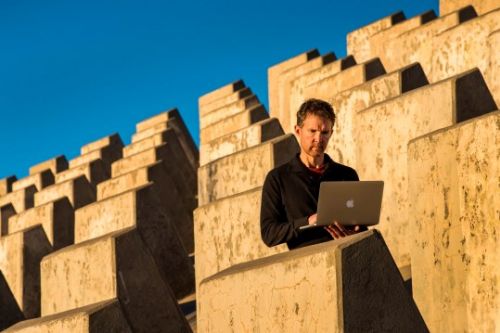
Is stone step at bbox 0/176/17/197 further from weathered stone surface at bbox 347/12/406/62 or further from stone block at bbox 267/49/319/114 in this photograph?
weathered stone surface at bbox 347/12/406/62

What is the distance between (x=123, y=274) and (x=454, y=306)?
184 centimetres

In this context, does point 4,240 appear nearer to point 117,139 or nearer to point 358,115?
point 358,115

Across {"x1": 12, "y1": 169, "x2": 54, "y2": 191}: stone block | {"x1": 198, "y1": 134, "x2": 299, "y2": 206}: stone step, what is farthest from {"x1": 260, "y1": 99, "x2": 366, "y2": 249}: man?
{"x1": 12, "y1": 169, "x2": 54, "y2": 191}: stone block

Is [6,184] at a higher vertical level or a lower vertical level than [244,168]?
higher

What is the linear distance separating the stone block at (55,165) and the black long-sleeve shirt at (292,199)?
996 cm

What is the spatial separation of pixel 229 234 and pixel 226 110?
583 cm

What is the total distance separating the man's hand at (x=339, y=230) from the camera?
4.22m

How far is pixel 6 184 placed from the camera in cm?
1475

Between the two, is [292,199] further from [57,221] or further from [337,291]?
[57,221]

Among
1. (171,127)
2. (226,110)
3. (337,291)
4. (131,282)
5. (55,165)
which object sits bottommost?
(337,291)

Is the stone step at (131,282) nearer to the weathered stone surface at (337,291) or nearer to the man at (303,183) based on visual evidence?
the man at (303,183)

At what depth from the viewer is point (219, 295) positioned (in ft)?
14.3

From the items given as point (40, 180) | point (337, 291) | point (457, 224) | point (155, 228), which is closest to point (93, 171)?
point (40, 180)

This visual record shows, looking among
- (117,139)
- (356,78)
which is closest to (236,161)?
(356,78)
